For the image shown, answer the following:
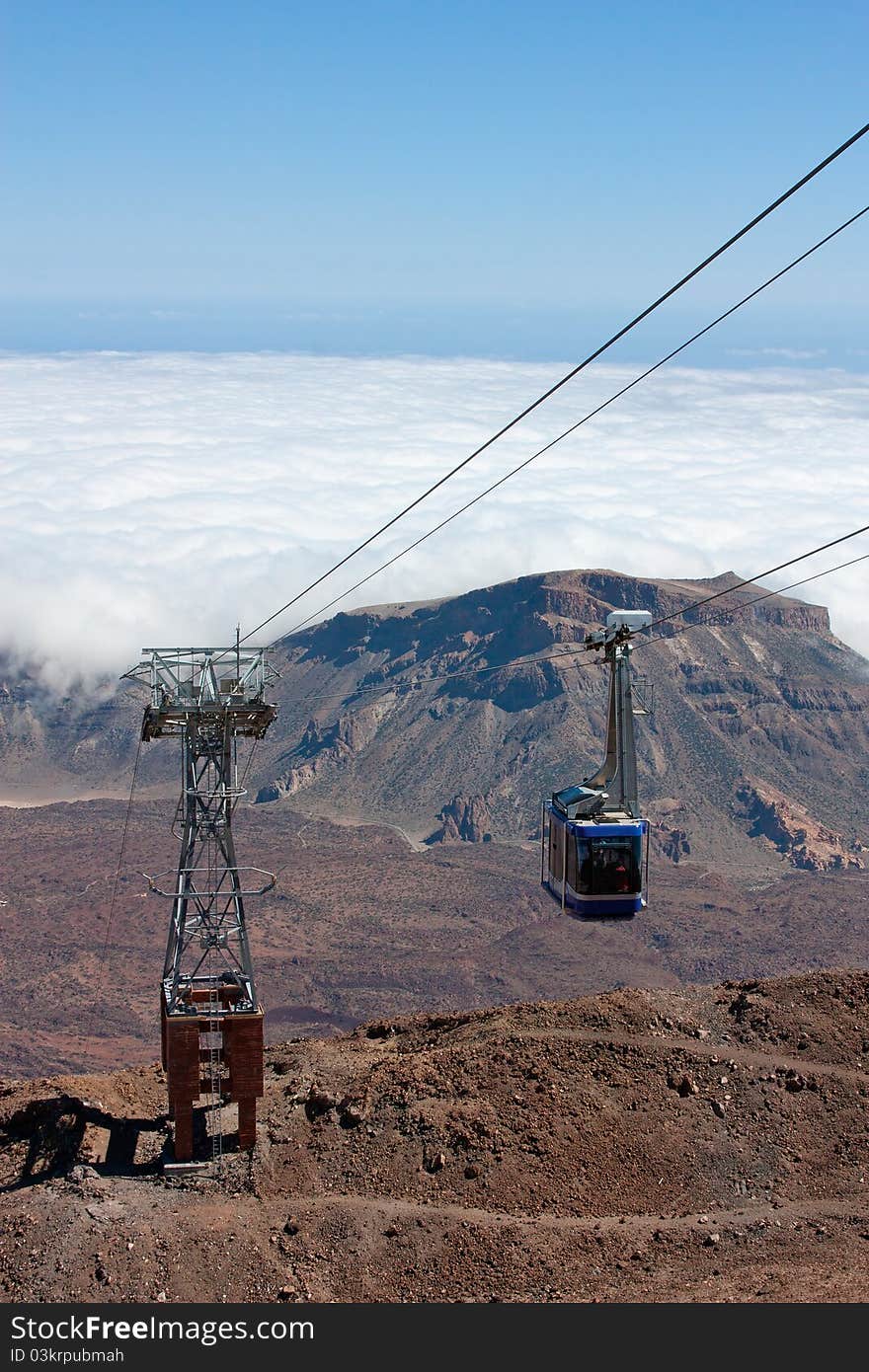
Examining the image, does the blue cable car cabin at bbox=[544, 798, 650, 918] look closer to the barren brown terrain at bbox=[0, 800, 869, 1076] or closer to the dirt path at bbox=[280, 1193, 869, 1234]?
the dirt path at bbox=[280, 1193, 869, 1234]

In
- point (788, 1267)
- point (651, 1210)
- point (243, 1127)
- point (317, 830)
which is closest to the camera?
point (788, 1267)

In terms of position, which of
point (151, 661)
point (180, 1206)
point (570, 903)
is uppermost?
point (151, 661)

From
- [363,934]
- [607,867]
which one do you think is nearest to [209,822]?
[607,867]

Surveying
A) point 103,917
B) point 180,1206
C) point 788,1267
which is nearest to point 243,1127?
point 180,1206

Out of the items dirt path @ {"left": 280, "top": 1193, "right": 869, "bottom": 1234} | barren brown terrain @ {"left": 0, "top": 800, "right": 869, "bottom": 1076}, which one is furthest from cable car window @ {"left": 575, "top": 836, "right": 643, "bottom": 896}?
barren brown terrain @ {"left": 0, "top": 800, "right": 869, "bottom": 1076}

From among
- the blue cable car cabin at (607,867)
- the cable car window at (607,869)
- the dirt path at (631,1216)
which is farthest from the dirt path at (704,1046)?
the cable car window at (607,869)

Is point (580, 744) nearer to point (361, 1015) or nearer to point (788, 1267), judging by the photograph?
point (361, 1015)

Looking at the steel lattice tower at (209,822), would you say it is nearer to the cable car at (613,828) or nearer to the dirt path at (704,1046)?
the dirt path at (704,1046)

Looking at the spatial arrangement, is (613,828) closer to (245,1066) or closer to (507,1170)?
(507,1170)
